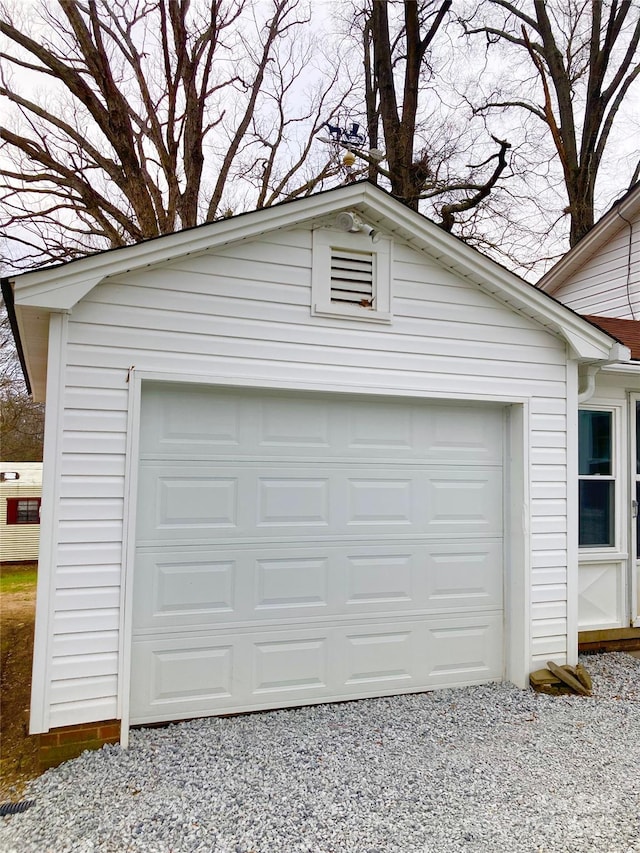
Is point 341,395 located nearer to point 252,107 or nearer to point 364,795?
point 364,795

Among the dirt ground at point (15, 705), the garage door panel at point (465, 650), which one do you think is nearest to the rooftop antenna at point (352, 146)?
the garage door panel at point (465, 650)

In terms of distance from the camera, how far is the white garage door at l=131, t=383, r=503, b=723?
388cm

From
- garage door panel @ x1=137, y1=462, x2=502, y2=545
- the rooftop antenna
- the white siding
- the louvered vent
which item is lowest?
garage door panel @ x1=137, y1=462, x2=502, y2=545

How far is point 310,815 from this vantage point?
9.51ft

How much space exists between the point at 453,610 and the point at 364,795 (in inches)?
69.3

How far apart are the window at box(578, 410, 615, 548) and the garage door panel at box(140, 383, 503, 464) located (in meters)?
1.27

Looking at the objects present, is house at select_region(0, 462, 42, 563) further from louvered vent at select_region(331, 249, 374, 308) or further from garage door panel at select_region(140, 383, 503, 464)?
louvered vent at select_region(331, 249, 374, 308)

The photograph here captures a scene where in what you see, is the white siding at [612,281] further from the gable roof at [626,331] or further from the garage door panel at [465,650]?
the garage door panel at [465,650]

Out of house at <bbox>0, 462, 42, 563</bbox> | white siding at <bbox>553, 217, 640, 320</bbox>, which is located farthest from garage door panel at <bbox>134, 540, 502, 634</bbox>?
house at <bbox>0, 462, 42, 563</bbox>

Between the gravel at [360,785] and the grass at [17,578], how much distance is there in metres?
7.52

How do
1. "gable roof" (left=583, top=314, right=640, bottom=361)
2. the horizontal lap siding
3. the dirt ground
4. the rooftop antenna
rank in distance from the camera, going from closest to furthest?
the dirt ground < the horizontal lap siding < "gable roof" (left=583, top=314, right=640, bottom=361) < the rooftop antenna

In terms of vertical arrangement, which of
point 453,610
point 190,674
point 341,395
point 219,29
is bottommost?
point 190,674

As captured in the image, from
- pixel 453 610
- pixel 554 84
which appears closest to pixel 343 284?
pixel 453 610

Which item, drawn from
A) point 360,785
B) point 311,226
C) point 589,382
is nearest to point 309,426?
point 311,226
